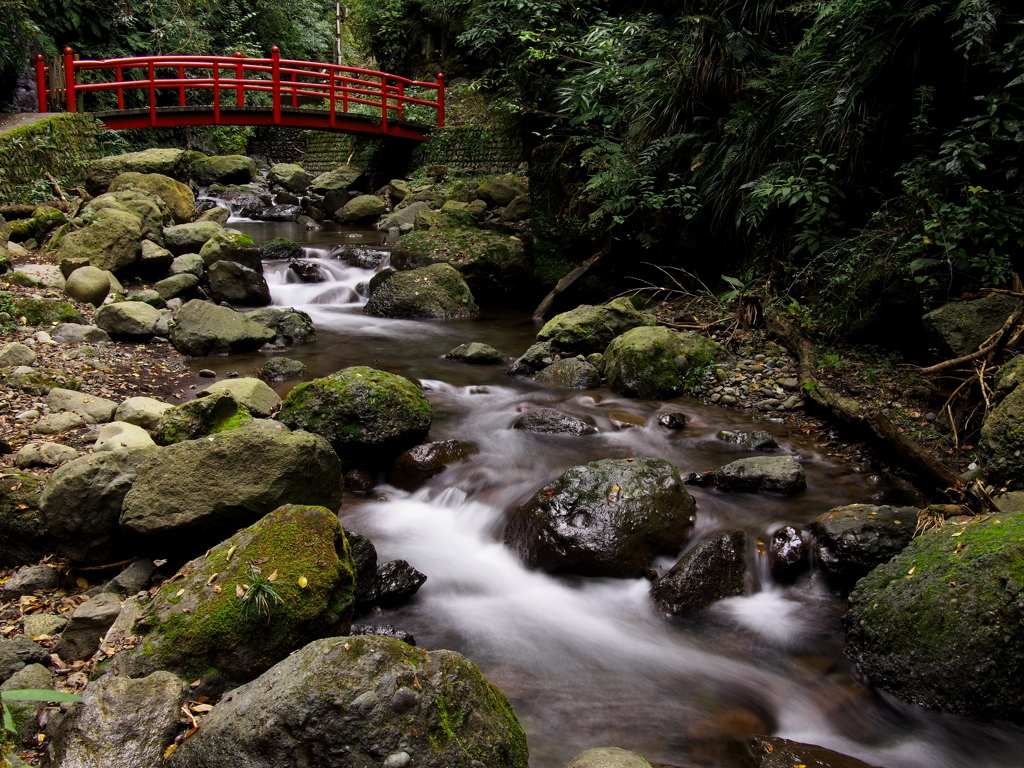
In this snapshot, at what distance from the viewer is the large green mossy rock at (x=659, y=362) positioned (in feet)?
22.9

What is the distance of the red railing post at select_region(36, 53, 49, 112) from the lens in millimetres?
13484

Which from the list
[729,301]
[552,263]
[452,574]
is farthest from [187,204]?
[452,574]

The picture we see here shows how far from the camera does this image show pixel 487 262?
11.4 meters

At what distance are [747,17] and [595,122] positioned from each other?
8.84ft

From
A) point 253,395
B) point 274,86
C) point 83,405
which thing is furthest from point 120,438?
point 274,86

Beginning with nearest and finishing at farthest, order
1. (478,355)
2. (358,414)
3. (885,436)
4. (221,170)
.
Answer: (885,436) < (358,414) < (478,355) < (221,170)

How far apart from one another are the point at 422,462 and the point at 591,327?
3.37m

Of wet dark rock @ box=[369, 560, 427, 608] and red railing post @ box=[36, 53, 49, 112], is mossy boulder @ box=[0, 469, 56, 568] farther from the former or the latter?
red railing post @ box=[36, 53, 49, 112]

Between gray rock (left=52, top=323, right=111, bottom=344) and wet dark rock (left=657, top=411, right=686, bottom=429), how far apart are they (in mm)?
5803

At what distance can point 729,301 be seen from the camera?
823 centimetres

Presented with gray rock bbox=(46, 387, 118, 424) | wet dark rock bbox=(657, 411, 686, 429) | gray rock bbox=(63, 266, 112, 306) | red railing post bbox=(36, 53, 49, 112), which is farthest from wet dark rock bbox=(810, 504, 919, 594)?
red railing post bbox=(36, 53, 49, 112)

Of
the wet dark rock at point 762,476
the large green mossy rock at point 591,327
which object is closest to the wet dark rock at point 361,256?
the large green mossy rock at point 591,327

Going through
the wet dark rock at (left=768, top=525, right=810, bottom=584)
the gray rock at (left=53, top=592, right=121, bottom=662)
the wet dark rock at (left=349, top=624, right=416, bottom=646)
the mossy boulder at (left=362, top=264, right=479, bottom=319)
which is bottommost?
the wet dark rock at (left=349, top=624, right=416, bottom=646)

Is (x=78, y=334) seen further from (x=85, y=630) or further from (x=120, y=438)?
(x=85, y=630)
